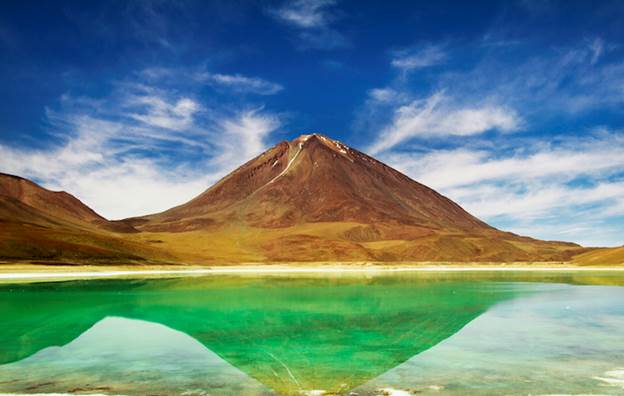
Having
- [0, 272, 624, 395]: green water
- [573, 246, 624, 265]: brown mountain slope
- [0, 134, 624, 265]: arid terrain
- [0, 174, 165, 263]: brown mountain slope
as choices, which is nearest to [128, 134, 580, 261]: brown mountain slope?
[0, 134, 624, 265]: arid terrain

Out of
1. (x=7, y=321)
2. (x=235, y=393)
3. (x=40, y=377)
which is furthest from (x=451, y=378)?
(x=7, y=321)

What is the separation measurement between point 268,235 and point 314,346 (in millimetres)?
133676

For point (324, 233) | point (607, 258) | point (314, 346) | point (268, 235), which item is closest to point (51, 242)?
point (314, 346)

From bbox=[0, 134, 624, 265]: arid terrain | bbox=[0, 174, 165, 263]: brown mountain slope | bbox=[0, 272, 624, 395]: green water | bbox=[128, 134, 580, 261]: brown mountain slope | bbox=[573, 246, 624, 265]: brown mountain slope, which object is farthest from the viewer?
bbox=[128, 134, 580, 261]: brown mountain slope

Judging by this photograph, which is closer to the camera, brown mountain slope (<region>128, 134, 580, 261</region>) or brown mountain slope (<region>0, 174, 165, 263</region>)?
brown mountain slope (<region>0, 174, 165, 263</region>)

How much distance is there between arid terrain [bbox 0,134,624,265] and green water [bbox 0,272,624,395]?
166ft

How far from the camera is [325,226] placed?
156 m

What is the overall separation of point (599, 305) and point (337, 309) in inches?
528

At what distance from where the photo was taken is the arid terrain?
81562mm

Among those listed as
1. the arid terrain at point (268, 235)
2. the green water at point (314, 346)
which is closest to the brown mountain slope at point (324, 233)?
the arid terrain at point (268, 235)

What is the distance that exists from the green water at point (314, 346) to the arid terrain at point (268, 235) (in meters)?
50.7

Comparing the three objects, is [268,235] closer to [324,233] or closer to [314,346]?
[324,233]

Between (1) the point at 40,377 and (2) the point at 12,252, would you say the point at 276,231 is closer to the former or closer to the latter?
(2) the point at 12,252

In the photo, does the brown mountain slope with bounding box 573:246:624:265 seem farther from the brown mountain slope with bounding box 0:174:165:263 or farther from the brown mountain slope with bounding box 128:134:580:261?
the brown mountain slope with bounding box 0:174:165:263
